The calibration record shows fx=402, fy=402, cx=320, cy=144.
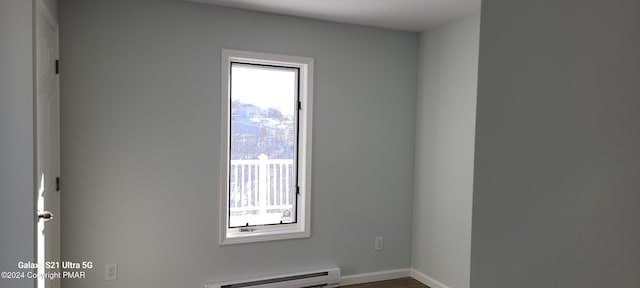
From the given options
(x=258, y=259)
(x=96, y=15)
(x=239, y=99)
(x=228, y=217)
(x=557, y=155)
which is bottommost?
(x=258, y=259)

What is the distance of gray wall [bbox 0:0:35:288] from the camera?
1.86 metres

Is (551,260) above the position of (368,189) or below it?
above

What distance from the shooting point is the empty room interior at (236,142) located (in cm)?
243

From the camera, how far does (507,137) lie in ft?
2.11

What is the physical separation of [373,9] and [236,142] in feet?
5.22

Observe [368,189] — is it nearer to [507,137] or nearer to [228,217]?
[228,217]

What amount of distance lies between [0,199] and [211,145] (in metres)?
1.55

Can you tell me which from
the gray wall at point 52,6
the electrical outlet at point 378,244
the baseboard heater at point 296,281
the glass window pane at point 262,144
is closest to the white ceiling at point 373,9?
the glass window pane at point 262,144

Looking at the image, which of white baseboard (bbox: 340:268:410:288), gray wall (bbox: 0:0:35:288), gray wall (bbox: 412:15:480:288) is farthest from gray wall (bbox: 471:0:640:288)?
white baseboard (bbox: 340:268:410:288)

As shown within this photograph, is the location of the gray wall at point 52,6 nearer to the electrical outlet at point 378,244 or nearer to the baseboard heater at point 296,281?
the baseboard heater at point 296,281

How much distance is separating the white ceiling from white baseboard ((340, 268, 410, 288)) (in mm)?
2372

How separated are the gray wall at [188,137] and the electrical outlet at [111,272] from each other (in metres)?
0.04

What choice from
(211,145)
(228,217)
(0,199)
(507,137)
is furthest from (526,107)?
(228,217)

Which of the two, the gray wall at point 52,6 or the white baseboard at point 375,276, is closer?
the gray wall at point 52,6
